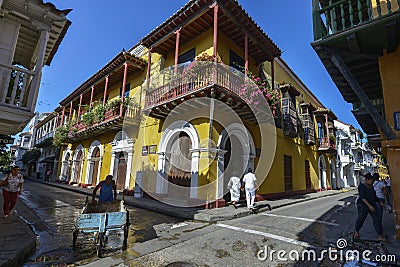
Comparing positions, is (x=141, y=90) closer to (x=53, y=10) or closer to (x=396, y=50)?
(x=53, y=10)

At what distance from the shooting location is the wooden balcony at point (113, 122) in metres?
11.6

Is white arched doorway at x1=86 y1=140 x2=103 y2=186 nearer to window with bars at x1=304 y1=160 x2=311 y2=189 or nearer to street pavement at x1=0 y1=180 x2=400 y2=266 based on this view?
street pavement at x1=0 y1=180 x2=400 y2=266

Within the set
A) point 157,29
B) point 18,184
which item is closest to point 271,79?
point 157,29

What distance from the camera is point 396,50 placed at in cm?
481

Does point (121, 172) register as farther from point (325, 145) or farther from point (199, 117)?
point (325, 145)

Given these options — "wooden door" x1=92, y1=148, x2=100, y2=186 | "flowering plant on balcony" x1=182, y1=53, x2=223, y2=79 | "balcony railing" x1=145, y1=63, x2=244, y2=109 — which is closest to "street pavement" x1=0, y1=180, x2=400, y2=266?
"balcony railing" x1=145, y1=63, x2=244, y2=109

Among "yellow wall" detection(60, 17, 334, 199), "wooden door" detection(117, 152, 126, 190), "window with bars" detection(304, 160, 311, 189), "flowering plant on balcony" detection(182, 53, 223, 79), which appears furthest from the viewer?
"window with bars" detection(304, 160, 311, 189)

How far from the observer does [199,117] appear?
8875mm

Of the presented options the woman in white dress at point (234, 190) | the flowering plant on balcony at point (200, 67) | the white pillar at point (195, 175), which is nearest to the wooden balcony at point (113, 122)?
the flowering plant on balcony at point (200, 67)

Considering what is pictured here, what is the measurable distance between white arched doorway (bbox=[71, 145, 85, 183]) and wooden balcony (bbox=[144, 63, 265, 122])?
1083cm

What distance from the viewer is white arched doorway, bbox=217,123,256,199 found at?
9078 millimetres

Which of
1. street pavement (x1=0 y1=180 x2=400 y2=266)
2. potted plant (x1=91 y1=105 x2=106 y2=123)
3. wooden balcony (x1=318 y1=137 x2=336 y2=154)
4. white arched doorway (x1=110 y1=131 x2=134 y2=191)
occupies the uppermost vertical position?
potted plant (x1=91 y1=105 x2=106 y2=123)

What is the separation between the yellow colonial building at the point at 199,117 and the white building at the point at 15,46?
433 centimetres

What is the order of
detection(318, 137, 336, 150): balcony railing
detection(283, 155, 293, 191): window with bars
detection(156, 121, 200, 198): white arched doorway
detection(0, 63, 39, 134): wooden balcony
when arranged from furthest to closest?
detection(318, 137, 336, 150): balcony railing, detection(283, 155, 293, 191): window with bars, detection(156, 121, 200, 198): white arched doorway, detection(0, 63, 39, 134): wooden balcony
